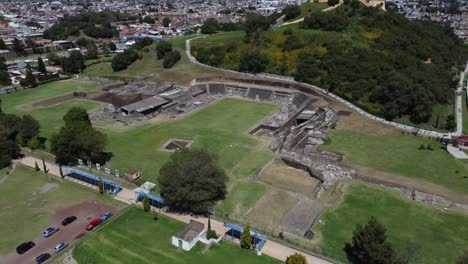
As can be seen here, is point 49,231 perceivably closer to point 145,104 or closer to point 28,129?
point 28,129

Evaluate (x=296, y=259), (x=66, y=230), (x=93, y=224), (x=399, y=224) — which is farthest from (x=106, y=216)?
(x=399, y=224)

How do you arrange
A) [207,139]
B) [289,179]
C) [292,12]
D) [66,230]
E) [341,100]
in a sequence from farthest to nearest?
1. [292,12]
2. [341,100]
3. [207,139]
4. [289,179]
5. [66,230]

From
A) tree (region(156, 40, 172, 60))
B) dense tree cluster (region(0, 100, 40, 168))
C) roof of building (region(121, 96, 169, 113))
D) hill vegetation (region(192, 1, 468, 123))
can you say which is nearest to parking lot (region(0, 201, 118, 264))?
dense tree cluster (region(0, 100, 40, 168))

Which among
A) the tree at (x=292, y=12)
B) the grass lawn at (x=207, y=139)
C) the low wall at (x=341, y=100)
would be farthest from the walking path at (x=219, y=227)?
the tree at (x=292, y=12)

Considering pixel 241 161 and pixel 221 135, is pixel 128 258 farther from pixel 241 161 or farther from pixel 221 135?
pixel 221 135

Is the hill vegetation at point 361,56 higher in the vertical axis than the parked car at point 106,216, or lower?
higher

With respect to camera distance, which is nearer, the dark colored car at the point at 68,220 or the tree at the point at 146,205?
the dark colored car at the point at 68,220

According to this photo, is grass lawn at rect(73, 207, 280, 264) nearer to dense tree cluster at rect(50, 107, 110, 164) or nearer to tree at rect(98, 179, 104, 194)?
tree at rect(98, 179, 104, 194)

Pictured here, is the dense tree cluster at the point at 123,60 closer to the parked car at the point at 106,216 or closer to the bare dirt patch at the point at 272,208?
the parked car at the point at 106,216
